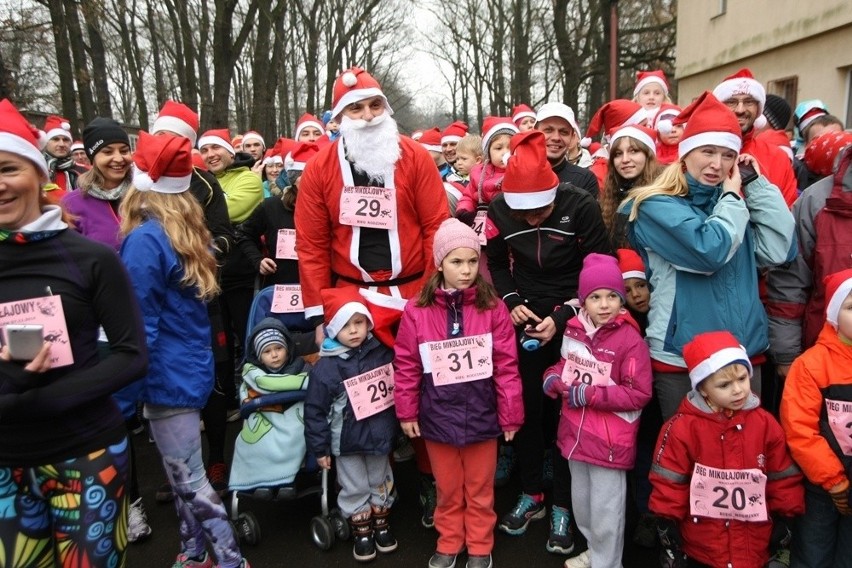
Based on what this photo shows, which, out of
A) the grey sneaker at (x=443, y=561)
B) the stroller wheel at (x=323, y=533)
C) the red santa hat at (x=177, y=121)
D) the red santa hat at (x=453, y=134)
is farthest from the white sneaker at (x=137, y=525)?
the red santa hat at (x=453, y=134)

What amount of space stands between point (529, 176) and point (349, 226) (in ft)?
3.41

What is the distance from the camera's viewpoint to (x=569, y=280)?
3.46 m

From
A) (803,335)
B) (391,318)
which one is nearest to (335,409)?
(391,318)

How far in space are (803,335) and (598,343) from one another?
1077 mm

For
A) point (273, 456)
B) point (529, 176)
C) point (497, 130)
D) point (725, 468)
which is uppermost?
point (497, 130)

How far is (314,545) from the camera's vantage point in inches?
141

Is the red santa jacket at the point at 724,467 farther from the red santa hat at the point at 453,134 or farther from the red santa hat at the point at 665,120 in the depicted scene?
the red santa hat at the point at 453,134

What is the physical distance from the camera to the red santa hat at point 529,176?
10.6 feet

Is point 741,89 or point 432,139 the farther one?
point 432,139

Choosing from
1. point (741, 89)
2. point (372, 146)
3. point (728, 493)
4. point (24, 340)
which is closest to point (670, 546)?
point (728, 493)

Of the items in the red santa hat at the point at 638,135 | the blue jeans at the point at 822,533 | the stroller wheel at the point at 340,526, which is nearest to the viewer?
the blue jeans at the point at 822,533

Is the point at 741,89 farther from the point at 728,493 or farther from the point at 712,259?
the point at 728,493

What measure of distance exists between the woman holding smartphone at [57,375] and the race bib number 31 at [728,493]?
238 cm

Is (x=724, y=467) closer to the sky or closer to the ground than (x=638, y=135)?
closer to the ground
